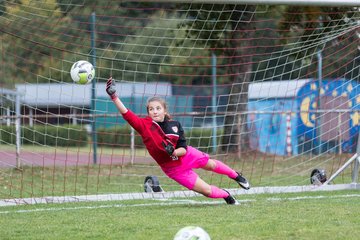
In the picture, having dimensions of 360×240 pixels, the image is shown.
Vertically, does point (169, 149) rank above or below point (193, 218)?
above

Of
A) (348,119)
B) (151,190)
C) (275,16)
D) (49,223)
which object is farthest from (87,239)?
(275,16)

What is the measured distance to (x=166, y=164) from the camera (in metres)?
8.90

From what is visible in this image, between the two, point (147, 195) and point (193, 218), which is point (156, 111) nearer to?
point (193, 218)

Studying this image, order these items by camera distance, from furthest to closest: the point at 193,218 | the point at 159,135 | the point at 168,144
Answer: the point at 159,135 < the point at 168,144 < the point at 193,218

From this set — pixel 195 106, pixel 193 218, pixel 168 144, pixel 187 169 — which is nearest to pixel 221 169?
pixel 187 169

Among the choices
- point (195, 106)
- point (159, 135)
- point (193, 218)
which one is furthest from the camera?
point (195, 106)

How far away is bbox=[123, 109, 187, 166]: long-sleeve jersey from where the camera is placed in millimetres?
8766

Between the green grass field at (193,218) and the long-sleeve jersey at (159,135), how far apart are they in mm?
575

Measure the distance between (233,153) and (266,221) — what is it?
10400mm

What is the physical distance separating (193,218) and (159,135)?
1454 millimetres

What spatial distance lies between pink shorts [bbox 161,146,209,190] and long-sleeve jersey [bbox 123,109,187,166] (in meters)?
0.07

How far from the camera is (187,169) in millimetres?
8906

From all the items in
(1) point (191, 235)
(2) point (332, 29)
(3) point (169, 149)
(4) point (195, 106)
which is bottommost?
(1) point (191, 235)

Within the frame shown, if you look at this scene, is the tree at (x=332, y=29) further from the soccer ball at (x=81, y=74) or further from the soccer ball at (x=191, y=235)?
the soccer ball at (x=191, y=235)
